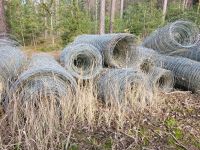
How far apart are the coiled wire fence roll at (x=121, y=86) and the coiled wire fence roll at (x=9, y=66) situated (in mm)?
1279

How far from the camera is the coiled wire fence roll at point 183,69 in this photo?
5.79 meters

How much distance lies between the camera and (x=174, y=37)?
713 centimetres

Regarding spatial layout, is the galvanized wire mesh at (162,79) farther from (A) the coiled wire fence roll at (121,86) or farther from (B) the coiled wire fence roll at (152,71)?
(A) the coiled wire fence roll at (121,86)

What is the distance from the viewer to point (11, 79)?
196 inches

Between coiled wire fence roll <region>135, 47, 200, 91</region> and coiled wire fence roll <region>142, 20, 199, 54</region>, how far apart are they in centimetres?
24

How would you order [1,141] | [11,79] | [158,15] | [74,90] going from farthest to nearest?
[158,15], [11,79], [74,90], [1,141]

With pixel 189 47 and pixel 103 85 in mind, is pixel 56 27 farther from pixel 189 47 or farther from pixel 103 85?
pixel 103 85

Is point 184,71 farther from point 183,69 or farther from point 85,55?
point 85,55

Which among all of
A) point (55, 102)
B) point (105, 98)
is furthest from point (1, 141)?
point (105, 98)

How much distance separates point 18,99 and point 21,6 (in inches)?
499

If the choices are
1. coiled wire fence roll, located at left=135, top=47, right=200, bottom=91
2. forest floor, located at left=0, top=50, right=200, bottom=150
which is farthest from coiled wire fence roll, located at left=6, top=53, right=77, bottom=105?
coiled wire fence roll, located at left=135, top=47, right=200, bottom=91

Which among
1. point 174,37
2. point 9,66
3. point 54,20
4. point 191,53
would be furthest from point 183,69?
point 54,20

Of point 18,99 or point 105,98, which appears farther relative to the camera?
point 105,98

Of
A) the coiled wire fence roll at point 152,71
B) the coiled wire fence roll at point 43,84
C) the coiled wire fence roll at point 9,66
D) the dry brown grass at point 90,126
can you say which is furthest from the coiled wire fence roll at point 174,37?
the coiled wire fence roll at point 9,66
